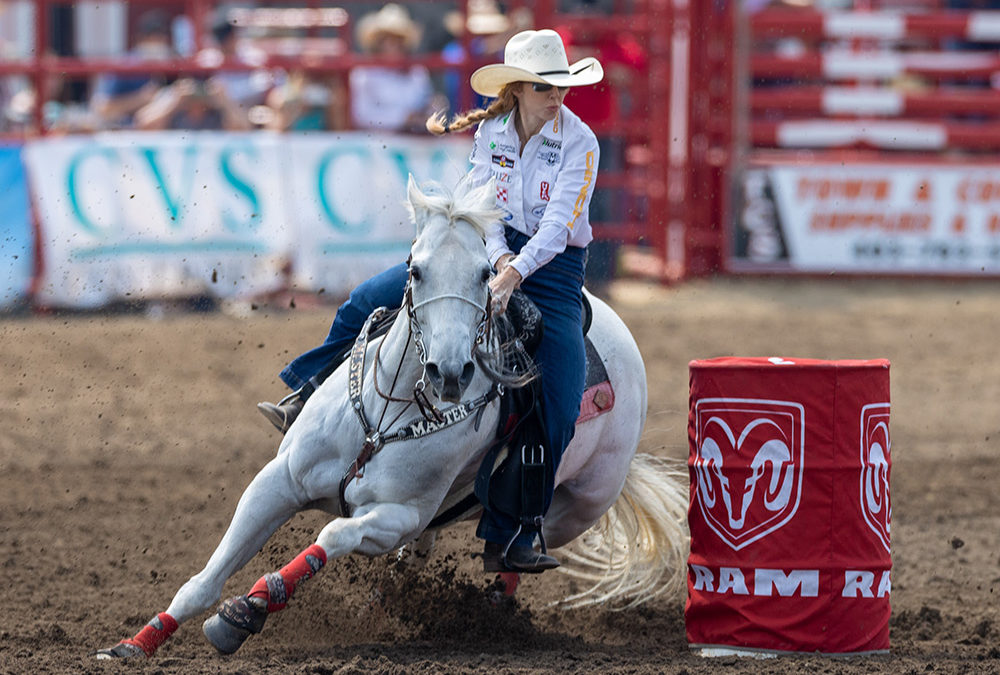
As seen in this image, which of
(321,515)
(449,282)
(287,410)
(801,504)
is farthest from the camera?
(321,515)

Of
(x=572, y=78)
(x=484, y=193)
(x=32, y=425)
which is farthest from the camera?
(x=32, y=425)

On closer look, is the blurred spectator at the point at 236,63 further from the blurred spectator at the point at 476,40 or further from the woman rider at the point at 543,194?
the woman rider at the point at 543,194

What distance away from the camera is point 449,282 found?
13.6 ft

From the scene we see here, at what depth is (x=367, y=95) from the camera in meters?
12.5

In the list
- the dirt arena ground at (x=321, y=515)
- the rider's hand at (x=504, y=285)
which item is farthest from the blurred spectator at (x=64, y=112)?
the rider's hand at (x=504, y=285)

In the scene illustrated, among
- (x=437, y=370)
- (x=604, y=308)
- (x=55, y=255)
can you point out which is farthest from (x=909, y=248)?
(x=437, y=370)

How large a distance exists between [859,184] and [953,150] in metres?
1.44

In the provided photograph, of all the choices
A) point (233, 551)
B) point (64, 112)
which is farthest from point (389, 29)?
point (233, 551)

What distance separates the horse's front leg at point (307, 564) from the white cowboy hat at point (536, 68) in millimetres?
1384

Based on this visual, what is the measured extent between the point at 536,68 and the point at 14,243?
762cm

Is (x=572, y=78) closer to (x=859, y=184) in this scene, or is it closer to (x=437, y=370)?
(x=437, y=370)

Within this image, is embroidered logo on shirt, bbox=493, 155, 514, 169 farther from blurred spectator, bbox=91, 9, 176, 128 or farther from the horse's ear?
blurred spectator, bbox=91, 9, 176, 128

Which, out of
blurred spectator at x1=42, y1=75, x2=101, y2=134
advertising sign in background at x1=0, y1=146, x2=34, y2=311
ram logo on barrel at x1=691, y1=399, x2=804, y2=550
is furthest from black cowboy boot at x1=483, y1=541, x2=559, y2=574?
blurred spectator at x1=42, y1=75, x2=101, y2=134

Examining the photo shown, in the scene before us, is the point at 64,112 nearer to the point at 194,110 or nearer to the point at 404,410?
the point at 194,110
